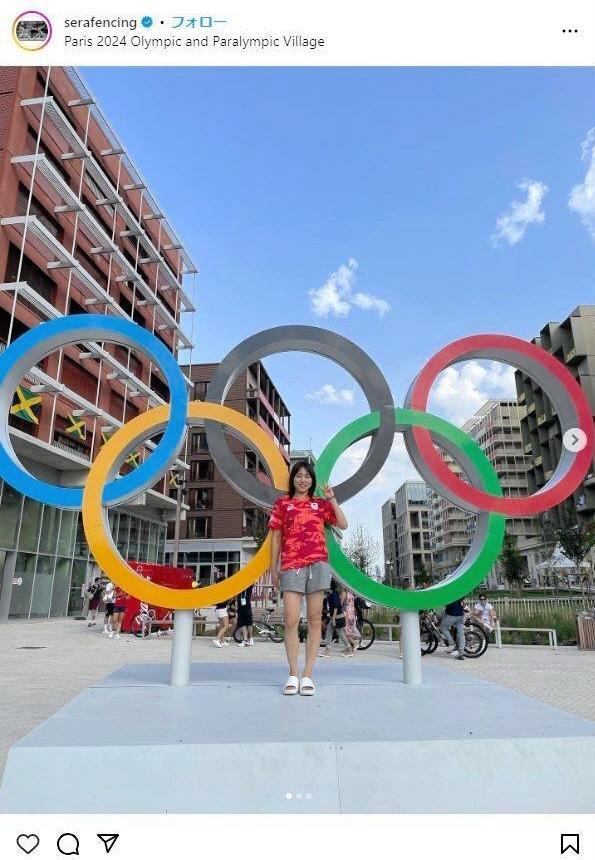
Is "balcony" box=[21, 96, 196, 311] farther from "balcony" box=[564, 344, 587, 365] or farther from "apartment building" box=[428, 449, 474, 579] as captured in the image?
"apartment building" box=[428, 449, 474, 579]

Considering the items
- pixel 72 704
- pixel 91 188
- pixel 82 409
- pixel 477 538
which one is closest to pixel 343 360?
pixel 477 538

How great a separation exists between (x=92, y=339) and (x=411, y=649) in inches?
171

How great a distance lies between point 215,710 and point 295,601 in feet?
3.54

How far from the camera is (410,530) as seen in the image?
121 metres

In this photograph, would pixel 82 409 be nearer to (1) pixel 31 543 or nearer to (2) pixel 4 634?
(1) pixel 31 543

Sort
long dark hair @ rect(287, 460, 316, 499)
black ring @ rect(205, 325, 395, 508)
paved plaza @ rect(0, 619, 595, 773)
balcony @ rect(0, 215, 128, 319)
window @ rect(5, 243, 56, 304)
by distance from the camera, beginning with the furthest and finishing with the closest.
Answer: window @ rect(5, 243, 56, 304), balcony @ rect(0, 215, 128, 319), paved plaza @ rect(0, 619, 595, 773), black ring @ rect(205, 325, 395, 508), long dark hair @ rect(287, 460, 316, 499)

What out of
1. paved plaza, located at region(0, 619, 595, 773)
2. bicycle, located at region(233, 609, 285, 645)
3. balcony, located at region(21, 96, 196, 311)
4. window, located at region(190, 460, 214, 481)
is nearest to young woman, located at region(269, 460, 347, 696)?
paved plaza, located at region(0, 619, 595, 773)

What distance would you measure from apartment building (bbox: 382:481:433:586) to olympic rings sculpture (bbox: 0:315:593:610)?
11098cm

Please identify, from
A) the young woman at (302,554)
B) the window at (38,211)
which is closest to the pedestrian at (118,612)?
the young woman at (302,554)

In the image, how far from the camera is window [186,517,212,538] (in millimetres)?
49312

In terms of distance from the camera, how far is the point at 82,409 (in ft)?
82.9

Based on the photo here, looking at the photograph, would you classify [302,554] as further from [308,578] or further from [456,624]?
[456,624]

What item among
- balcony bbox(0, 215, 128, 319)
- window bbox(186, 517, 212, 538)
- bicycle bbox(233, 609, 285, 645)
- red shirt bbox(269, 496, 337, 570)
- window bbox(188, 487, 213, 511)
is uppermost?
balcony bbox(0, 215, 128, 319)
